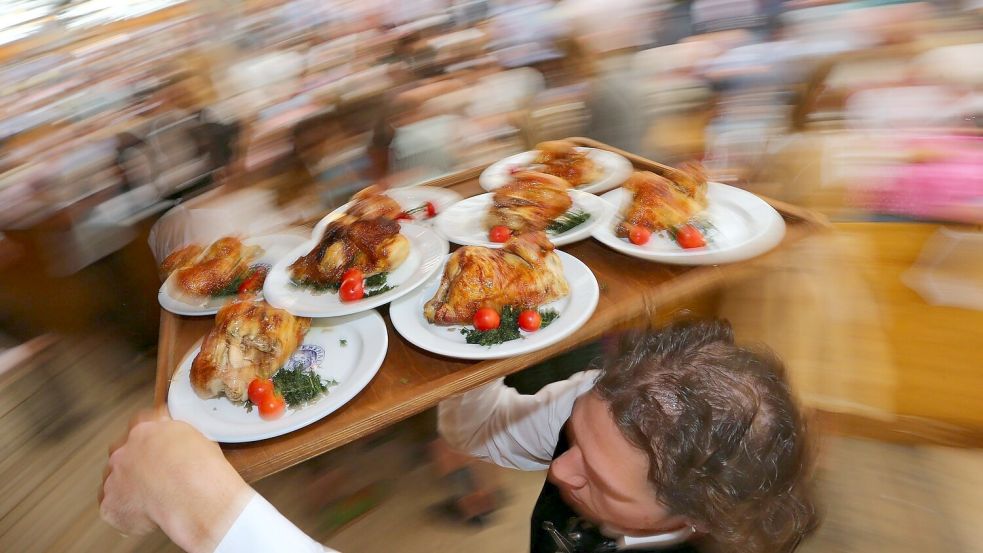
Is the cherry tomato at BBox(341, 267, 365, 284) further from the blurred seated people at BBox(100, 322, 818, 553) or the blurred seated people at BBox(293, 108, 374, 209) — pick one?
the blurred seated people at BBox(100, 322, 818, 553)

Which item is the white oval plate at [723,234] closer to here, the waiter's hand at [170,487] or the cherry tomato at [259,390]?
the cherry tomato at [259,390]

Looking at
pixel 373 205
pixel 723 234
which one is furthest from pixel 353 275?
pixel 723 234

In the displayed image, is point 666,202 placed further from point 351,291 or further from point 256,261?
point 256,261

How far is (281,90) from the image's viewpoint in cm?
78

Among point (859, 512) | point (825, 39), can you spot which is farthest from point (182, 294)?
point (859, 512)

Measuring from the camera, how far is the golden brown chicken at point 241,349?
94 centimetres

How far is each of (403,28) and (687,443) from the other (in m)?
0.84

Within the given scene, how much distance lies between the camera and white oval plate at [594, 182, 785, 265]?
1.24 meters

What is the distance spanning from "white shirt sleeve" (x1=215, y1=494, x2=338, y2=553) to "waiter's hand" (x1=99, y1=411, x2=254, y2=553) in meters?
0.01

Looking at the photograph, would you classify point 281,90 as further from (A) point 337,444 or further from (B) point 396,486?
(B) point 396,486

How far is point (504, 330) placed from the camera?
43.2 inches

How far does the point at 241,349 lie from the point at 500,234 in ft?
2.13

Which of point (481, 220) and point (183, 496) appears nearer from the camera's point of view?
point (183, 496)

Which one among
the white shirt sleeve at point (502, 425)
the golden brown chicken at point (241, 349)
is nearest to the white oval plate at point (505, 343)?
the golden brown chicken at point (241, 349)
